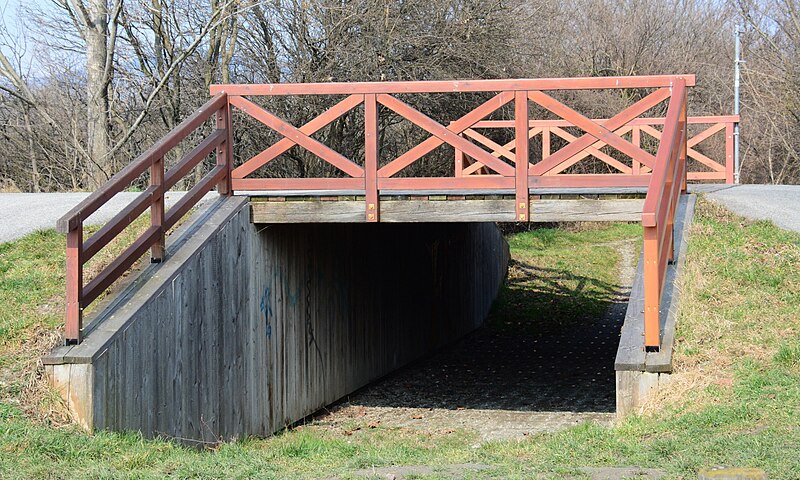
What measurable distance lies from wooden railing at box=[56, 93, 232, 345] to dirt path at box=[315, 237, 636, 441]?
3.15 metres

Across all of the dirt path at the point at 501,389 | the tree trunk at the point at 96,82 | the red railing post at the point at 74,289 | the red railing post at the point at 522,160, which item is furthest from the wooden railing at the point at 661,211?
the tree trunk at the point at 96,82

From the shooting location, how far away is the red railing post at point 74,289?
6664 millimetres

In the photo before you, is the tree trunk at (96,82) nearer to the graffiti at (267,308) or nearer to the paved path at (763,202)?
the graffiti at (267,308)

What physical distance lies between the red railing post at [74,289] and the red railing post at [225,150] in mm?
2700

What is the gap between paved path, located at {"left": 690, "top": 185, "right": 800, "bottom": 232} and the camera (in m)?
10.7

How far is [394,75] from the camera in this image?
59.6ft

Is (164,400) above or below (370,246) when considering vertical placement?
below

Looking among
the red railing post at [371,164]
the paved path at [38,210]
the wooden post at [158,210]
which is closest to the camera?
the wooden post at [158,210]

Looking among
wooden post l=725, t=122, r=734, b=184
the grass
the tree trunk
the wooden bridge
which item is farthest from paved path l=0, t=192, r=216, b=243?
wooden post l=725, t=122, r=734, b=184

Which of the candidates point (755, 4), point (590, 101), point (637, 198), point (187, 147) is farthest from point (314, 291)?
point (755, 4)

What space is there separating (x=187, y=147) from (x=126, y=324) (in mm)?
13602

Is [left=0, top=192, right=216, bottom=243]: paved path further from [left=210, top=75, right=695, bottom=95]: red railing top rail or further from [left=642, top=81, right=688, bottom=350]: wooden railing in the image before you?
[left=642, top=81, right=688, bottom=350]: wooden railing

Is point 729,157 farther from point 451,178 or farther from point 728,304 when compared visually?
point 451,178

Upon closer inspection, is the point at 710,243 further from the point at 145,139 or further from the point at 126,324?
the point at 145,139
